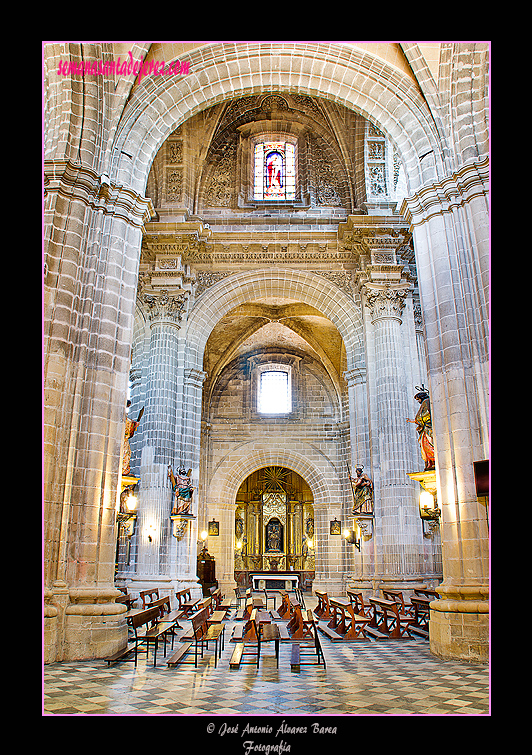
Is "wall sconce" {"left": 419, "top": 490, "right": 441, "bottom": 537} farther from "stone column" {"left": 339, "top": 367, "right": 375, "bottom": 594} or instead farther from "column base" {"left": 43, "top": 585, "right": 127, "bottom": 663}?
"column base" {"left": 43, "top": 585, "right": 127, "bottom": 663}

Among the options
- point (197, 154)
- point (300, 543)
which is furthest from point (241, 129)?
point (300, 543)

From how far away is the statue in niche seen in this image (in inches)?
1064

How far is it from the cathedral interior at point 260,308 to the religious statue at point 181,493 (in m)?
0.04

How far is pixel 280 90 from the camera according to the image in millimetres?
10547

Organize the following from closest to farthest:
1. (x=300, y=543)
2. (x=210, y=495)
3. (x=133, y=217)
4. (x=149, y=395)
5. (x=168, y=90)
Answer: (x=133, y=217), (x=168, y=90), (x=149, y=395), (x=210, y=495), (x=300, y=543)

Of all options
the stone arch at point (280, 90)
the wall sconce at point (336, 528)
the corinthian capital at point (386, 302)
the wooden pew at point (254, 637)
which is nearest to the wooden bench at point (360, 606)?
the wooden pew at point (254, 637)

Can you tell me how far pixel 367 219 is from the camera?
53.0 ft

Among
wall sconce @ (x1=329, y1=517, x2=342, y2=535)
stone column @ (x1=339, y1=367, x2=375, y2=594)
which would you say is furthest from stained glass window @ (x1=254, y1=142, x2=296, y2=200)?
wall sconce @ (x1=329, y1=517, x2=342, y2=535)

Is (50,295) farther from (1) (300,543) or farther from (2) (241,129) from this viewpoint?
(1) (300,543)

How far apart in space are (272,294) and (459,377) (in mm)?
11224

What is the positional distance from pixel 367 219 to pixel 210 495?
13.7 m

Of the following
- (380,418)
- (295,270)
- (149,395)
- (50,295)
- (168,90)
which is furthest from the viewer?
(295,270)

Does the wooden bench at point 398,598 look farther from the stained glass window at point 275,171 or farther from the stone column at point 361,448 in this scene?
the stained glass window at point 275,171

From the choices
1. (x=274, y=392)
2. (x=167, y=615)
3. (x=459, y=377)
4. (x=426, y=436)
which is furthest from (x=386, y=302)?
(x=274, y=392)
